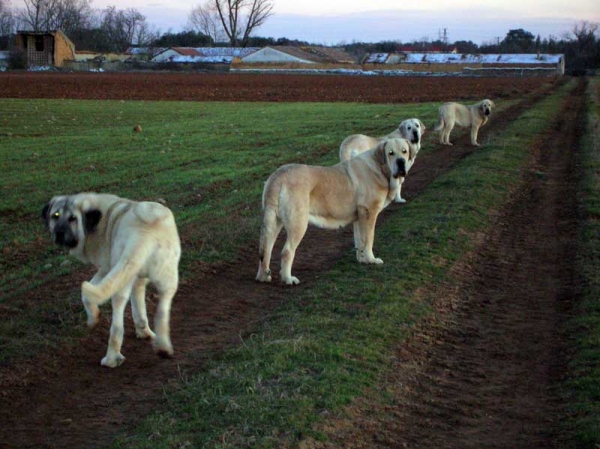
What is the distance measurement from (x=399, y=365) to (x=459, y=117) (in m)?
19.5

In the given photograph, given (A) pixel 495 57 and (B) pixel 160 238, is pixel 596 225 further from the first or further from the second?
(A) pixel 495 57

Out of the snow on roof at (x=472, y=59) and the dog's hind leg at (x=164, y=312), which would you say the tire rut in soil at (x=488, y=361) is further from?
the snow on roof at (x=472, y=59)

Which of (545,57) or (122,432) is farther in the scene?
(545,57)

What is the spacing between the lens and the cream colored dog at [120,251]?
20.8ft

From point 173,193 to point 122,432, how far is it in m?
10.4

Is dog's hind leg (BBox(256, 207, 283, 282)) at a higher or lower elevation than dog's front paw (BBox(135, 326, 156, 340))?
higher

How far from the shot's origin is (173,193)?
15.4 m

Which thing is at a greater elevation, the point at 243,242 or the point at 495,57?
the point at 495,57

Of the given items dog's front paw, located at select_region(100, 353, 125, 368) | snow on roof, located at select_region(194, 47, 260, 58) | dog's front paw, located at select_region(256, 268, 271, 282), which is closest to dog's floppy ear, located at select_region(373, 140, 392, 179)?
dog's front paw, located at select_region(256, 268, 271, 282)

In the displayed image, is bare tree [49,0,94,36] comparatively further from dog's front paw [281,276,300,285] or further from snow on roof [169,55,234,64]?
dog's front paw [281,276,300,285]

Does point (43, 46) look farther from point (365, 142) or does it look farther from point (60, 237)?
point (60, 237)

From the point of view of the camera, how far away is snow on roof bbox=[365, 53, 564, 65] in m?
123

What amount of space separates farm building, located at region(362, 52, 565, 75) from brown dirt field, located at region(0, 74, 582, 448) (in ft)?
336

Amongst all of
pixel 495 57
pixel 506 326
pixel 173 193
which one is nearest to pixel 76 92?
pixel 173 193
